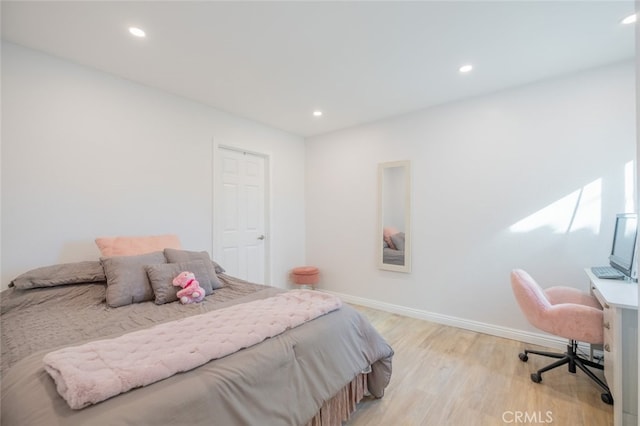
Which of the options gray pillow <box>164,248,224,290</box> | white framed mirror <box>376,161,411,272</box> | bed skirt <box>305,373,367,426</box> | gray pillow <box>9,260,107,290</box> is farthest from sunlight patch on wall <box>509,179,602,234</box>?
gray pillow <box>9,260,107,290</box>

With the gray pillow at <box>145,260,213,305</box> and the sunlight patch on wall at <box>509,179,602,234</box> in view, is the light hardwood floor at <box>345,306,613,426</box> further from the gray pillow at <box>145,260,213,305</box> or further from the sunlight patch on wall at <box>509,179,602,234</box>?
the gray pillow at <box>145,260,213,305</box>

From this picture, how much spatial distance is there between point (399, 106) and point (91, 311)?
11.1 feet

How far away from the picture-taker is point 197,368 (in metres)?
1.08

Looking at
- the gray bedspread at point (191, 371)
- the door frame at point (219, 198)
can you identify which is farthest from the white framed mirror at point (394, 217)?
the gray bedspread at point (191, 371)

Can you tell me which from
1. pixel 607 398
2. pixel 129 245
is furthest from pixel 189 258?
pixel 607 398

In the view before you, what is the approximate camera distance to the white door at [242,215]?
3434mm

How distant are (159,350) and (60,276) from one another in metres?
1.41

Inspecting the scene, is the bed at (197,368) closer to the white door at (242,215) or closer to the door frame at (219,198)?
the door frame at (219,198)

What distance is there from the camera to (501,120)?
9.26ft

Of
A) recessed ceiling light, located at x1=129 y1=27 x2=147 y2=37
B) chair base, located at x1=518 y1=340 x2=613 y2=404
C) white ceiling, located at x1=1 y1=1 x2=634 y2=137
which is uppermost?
recessed ceiling light, located at x1=129 y1=27 x2=147 y2=37

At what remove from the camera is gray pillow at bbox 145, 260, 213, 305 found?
1921 mm

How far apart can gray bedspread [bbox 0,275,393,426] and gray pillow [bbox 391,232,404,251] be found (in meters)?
1.77

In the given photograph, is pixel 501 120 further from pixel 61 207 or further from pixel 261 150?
pixel 61 207

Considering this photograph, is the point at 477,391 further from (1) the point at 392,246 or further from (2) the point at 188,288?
(2) the point at 188,288
